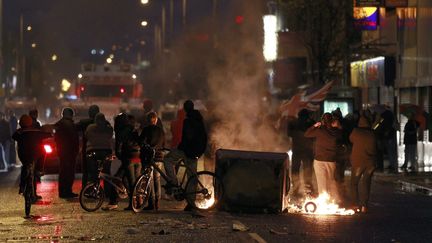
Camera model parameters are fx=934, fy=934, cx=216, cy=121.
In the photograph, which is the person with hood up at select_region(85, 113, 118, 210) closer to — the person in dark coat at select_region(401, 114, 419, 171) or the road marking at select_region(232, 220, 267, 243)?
the road marking at select_region(232, 220, 267, 243)

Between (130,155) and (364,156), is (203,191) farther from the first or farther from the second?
(364,156)

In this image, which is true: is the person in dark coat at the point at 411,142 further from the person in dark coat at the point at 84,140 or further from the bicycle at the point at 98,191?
the bicycle at the point at 98,191

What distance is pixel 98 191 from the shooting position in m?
14.5

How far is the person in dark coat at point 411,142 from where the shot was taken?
24.2m

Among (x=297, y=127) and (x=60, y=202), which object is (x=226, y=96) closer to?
(x=297, y=127)

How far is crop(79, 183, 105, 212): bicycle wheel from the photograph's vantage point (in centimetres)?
1434

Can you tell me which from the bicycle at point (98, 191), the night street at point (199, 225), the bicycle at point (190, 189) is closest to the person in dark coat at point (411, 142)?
the night street at point (199, 225)

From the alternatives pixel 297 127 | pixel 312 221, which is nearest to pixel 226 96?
pixel 297 127

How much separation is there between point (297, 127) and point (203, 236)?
6.46m

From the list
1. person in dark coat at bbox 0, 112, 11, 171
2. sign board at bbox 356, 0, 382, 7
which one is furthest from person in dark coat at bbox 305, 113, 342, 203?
sign board at bbox 356, 0, 382, 7

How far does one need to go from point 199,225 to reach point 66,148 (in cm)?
488

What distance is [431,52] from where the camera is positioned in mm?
29469

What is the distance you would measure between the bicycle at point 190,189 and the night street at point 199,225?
0.76 ft

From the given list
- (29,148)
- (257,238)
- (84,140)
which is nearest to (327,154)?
(257,238)
